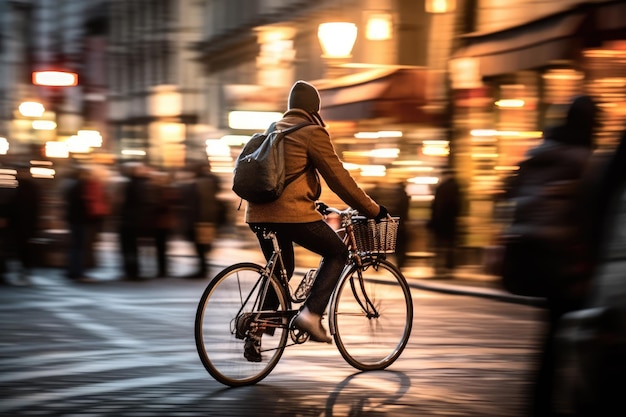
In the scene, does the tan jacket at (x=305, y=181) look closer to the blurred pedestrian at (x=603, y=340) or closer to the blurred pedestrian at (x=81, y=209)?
the blurred pedestrian at (x=603, y=340)

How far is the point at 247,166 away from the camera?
313 inches

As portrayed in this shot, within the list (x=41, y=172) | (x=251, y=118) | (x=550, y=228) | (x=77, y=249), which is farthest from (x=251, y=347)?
(x=251, y=118)

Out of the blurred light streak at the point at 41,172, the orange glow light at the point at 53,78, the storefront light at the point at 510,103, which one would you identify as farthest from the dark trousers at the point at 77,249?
the storefront light at the point at 510,103

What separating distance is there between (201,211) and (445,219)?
3745 mm

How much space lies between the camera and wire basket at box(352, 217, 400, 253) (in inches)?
336

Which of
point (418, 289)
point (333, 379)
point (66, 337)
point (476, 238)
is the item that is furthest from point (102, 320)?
point (476, 238)

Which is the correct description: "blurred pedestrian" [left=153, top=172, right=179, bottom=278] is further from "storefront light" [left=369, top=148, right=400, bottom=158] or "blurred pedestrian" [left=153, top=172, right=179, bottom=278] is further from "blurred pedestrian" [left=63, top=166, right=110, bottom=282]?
"storefront light" [left=369, top=148, right=400, bottom=158]

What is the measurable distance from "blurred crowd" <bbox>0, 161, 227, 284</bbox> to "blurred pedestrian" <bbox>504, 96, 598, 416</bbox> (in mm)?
12811

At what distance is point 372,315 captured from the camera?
28.8 feet

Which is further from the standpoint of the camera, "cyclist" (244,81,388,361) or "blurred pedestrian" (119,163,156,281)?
"blurred pedestrian" (119,163,156,281)

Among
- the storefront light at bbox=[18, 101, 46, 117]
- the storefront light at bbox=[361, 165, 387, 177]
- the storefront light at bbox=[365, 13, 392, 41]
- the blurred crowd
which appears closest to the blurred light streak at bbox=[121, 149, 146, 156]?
the storefront light at bbox=[18, 101, 46, 117]

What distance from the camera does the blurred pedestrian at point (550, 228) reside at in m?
6.09

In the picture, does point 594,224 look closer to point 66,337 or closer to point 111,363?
point 111,363

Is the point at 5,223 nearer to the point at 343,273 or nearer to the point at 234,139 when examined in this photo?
the point at 343,273
